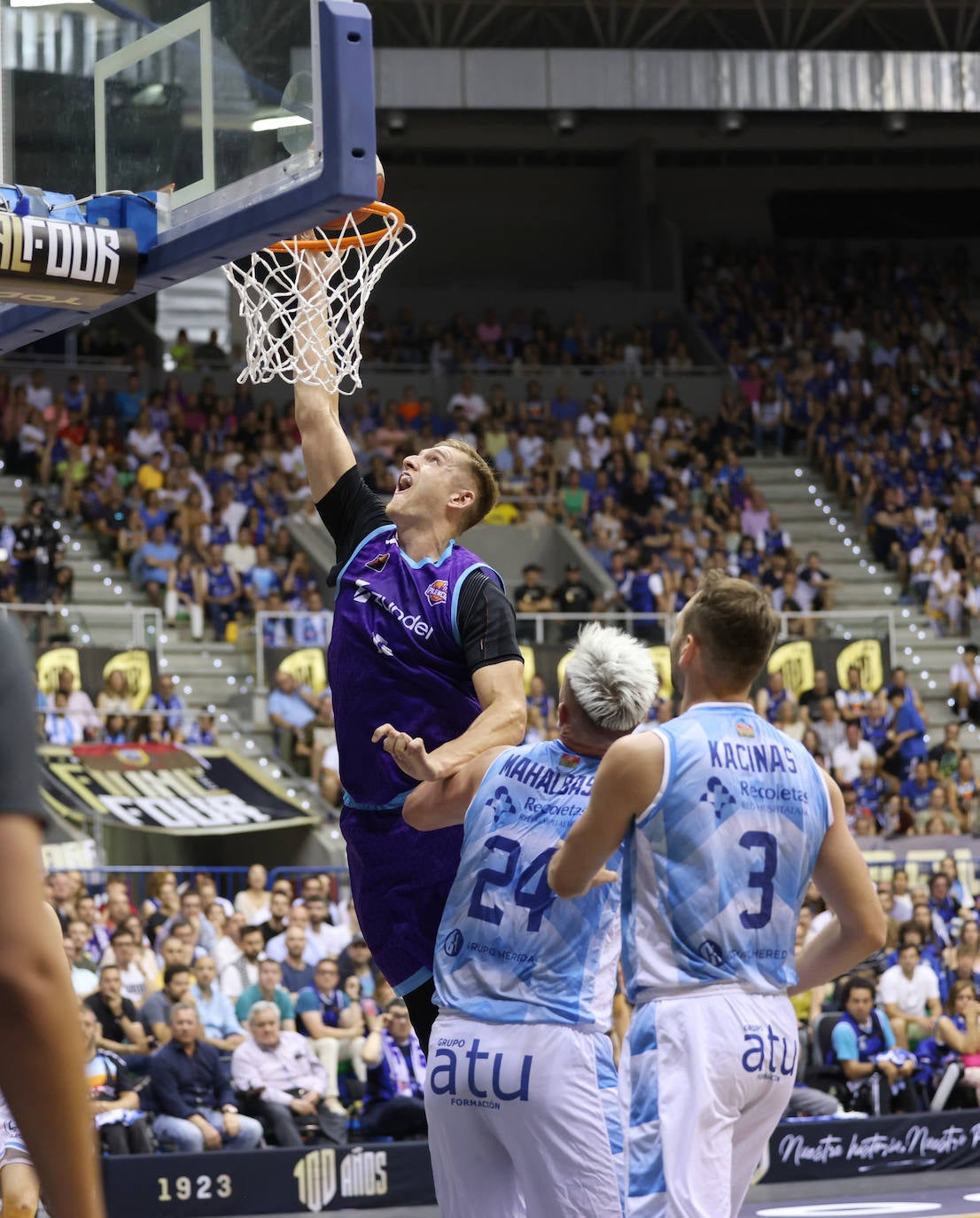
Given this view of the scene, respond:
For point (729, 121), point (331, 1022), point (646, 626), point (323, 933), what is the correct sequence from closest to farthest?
point (331, 1022) < point (323, 933) < point (646, 626) < point (729, 121)

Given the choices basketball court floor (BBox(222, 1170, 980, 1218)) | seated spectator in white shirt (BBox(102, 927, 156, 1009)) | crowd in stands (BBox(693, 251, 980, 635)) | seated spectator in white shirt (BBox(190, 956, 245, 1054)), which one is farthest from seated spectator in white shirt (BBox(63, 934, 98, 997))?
crowd in stands (BBox(693, 251, 980, 635))

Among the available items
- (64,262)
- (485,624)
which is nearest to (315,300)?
(64,262)

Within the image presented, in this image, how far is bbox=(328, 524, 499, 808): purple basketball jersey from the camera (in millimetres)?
4617

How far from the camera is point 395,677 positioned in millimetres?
4660

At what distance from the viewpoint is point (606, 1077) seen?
422 centimetres

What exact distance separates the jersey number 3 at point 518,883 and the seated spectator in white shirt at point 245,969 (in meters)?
7.51

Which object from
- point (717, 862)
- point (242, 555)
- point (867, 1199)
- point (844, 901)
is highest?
point (242, 555)

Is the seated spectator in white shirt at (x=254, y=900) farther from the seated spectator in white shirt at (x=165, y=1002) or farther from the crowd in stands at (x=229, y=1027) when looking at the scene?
the seated spectator in white shirt at (x=165, y=1002)

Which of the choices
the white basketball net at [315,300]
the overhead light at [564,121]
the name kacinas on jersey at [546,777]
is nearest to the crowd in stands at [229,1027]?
the white basketball net at [315,300]

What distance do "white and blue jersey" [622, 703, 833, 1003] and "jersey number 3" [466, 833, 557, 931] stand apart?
1.17 ft

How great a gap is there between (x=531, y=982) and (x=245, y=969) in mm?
7793

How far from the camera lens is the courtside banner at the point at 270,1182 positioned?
391 inches

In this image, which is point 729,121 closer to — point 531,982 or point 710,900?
point 531,982

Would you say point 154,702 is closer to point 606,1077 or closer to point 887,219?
point 606,1077
